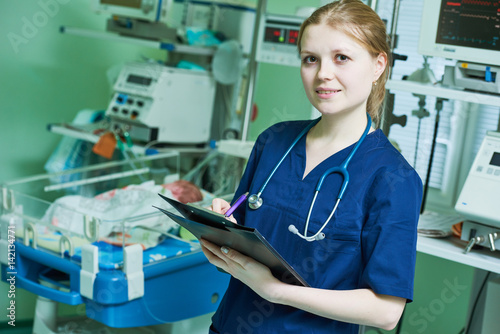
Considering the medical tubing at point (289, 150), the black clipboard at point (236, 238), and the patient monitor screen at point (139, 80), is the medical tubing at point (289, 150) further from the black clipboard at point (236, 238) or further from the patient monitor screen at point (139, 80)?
the patient monitor screen at point (139, 80)

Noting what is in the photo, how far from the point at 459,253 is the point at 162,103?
5.83 ft

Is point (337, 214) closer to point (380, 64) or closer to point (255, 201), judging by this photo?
point (255, 201)

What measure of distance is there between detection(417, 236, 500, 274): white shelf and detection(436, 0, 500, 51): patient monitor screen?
60cm

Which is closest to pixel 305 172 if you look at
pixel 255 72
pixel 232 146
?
pixel 232 146

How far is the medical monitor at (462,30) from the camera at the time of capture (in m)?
1.83

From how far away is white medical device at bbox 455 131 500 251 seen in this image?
1.67 meters

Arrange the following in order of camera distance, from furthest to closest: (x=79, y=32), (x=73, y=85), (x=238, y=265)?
1. (x=73, y=85)
2. (x=79, y=32)
3. (x=238, y=265)

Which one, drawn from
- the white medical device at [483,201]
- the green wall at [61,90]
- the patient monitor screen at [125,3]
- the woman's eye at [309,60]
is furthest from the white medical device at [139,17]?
the woman's eye at [309,60]

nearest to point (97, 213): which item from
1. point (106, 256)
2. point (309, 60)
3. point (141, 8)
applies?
point (106, 256)

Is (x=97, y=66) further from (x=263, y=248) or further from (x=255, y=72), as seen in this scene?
(x=263, y=248)

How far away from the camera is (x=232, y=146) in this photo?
269 cm

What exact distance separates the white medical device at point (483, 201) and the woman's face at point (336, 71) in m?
0.65

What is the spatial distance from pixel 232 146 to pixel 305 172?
1413mm

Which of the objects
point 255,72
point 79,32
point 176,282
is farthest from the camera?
point 79,32
